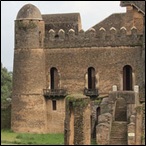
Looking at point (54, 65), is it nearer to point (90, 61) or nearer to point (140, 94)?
point (90, 61)

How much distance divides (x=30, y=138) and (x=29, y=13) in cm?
727

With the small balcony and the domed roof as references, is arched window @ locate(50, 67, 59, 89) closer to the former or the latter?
the small balcony

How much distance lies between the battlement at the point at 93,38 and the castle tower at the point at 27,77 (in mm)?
1123

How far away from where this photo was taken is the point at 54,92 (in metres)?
32.2

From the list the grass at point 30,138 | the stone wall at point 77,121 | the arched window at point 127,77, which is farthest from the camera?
the arched window at point 127,77

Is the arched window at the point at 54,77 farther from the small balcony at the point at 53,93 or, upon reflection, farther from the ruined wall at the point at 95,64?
the small balcony at the point at 53,93

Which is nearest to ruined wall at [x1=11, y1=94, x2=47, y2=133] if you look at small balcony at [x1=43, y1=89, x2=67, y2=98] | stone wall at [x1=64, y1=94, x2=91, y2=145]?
small balcony at [x1=43, y1=89, x2=67, y2=98]

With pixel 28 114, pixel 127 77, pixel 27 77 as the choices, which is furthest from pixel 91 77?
pixel 28 114

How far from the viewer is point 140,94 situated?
31.1 meters

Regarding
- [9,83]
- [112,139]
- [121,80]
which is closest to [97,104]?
[121,80]

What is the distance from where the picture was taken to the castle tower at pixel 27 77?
31406mm

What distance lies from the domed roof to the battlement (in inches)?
54.4

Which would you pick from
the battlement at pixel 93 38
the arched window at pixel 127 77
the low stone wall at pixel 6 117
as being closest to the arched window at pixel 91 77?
the battlement at pixel 93 38

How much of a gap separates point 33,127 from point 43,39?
16.9 feet
